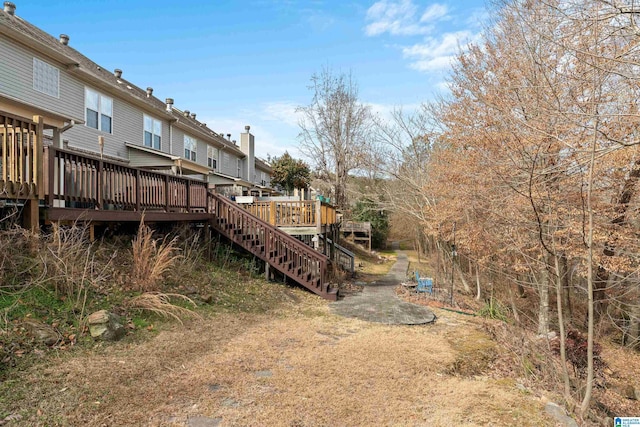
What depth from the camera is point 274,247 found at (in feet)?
33.7

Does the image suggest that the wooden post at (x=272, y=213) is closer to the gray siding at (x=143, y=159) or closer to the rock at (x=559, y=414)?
the gray siding at (x=143, y=159)

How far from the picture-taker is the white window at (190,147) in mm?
19036

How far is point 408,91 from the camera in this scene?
1602 centimetres

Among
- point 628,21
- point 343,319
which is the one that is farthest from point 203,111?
point 628,21

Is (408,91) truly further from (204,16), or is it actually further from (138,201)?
(138,201)

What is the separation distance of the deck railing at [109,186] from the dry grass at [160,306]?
1902 mm

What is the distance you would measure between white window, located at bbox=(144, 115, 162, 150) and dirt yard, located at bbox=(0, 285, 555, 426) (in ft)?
40.0

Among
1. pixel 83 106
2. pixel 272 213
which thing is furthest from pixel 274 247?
pixel 83 106

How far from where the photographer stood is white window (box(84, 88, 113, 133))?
12.6 metres

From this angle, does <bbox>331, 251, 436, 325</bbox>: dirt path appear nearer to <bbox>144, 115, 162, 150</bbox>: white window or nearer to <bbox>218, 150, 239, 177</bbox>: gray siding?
<bbox>144, 115, 162, 150</bbox>: white window

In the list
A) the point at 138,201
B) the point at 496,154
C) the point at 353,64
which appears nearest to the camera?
the point at 138,201

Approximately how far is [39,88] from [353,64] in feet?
58.2

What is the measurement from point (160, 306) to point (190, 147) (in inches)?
600

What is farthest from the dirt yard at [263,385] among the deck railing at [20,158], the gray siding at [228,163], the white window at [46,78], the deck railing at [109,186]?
the gray siding at [228,163]
